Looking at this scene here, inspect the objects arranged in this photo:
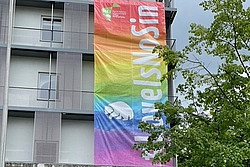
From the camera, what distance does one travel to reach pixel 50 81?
2216 centimetres

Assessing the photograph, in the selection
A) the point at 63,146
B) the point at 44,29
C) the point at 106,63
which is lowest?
the point at 63,146

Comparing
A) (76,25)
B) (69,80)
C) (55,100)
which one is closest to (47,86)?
(55,100)

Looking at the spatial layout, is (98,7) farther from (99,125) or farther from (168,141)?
(168,141)

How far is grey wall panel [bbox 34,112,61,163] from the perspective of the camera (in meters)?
20.5

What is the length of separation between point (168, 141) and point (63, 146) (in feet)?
29.1

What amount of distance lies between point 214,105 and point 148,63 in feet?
29.6

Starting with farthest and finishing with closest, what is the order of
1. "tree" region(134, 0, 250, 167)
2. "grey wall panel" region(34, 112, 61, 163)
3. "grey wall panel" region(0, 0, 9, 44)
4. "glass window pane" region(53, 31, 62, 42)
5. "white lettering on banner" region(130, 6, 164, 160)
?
1. "glass window pane" region(53, 31, 62, 42)
2. "grey wall panel" region(0, 0, 9, 44)
3. "white lettering on banner" region(130, 6, 164, 160)
4. "grey wall panel" region(34, 112, 61, 163)
5. "tree" region(134, 0, 250, 167)

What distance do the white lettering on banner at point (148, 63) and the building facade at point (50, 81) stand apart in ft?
3.51

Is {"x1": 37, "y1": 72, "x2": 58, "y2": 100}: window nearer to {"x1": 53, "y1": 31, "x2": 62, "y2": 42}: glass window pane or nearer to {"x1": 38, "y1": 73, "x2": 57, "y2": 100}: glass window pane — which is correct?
→ {"x1": 38, "y1": 73, "x2": 57, "y2": 100}: glass window pane

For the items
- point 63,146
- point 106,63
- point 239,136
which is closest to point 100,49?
point 106,63

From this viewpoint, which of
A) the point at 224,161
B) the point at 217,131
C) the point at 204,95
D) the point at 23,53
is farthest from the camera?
the point at 23,53

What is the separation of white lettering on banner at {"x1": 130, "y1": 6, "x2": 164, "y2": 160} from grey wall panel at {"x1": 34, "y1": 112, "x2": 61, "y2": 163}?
3.30m

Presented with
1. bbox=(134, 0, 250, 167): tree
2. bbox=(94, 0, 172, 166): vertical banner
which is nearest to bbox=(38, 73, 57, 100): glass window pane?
bbox=(94, 0, 172, 166): vertical banner

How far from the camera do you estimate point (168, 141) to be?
1320cm
